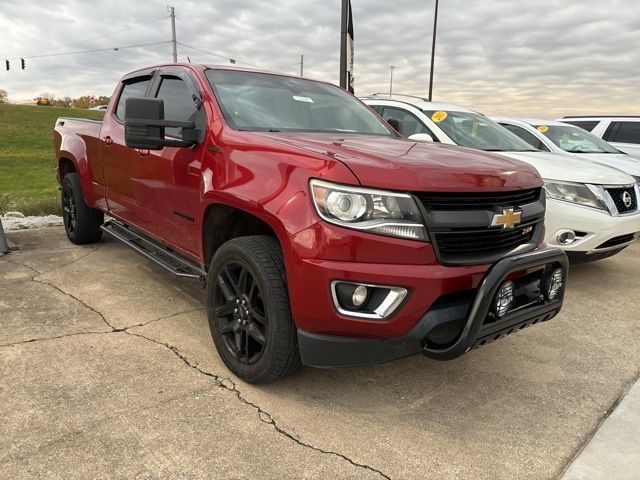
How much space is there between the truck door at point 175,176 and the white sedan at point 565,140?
5.15 meters

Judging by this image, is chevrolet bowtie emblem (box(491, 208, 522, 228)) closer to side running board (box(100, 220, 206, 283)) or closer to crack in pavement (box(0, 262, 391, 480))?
crack in pavement (box(0, 262, 391, 480))

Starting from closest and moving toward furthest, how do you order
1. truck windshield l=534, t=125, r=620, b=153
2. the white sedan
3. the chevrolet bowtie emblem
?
the chevrolet bowtie emblem, the white sedan, truck windshield l=534, t=125, r=620, b=153

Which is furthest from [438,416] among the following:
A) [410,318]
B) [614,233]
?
[614,233]

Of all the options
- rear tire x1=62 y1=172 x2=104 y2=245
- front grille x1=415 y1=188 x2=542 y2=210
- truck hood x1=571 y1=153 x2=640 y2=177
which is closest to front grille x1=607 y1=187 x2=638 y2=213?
truck hood x1=571 y1=153 x2=640 y2=177

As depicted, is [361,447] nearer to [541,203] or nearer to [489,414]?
[489,414]

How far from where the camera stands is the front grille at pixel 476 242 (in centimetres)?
239

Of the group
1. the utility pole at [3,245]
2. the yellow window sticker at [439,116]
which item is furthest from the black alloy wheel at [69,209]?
the yellow window sticker at [439,116]

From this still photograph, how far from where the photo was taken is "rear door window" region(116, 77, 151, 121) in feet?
14.6

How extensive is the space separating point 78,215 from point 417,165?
441 cm

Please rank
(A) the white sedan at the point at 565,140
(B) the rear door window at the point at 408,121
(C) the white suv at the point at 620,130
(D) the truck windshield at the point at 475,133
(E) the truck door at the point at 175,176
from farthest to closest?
(C) the white suv at the point at 620,130 < (A) the white sedan at the point at 565,140 < (B) the rear door window at the point at 408,121 < (D) the truck windshield at the point at 475,133 < (E) the truck door at the point at 175,176

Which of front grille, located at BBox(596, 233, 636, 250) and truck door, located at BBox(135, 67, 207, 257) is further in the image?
front grille, located at BBox(596, 233, 636, 250)

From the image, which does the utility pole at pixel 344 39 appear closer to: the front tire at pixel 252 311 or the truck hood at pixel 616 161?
the truck hood at pixel 616 161

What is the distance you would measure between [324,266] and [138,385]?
1.36 metres

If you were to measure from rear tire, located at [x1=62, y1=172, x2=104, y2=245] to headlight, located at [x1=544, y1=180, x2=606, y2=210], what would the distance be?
4618 mm
